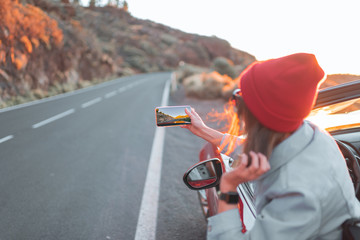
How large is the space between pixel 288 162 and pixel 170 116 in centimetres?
72

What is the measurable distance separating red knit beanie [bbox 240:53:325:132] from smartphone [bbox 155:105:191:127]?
0.59 metres

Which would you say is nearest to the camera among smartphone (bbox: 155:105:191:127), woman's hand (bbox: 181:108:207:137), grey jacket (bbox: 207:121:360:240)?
grey jacket (bbox: 207:121:360:240)

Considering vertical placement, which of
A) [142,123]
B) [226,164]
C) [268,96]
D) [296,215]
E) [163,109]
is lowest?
[142,123]

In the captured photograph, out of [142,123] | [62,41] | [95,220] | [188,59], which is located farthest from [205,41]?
[95,220]

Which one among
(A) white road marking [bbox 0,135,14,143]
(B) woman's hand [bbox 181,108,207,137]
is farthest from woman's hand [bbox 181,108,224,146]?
(A) white road marking [bbox 0,135,14,143]

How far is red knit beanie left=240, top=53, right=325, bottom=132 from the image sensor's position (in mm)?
899

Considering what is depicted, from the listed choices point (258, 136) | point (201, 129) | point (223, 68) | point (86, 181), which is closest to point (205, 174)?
point (201, 129)

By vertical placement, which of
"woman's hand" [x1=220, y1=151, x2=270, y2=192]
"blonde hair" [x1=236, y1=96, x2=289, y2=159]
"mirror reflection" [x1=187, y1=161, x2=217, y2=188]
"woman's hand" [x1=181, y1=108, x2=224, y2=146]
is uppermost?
"blonde hair" [x1=236, y1=96, x2=289, y2=159]

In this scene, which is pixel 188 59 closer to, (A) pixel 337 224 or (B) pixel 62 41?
(B) pixel 62 41

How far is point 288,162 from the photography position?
0.95 meters

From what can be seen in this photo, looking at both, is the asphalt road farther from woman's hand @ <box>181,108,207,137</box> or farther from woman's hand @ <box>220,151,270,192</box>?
woman's hand @ <box>220,151,270,192</box>

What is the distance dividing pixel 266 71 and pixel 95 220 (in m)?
2.64

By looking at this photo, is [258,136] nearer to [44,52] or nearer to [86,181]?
[86,181]

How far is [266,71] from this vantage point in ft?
3.06
